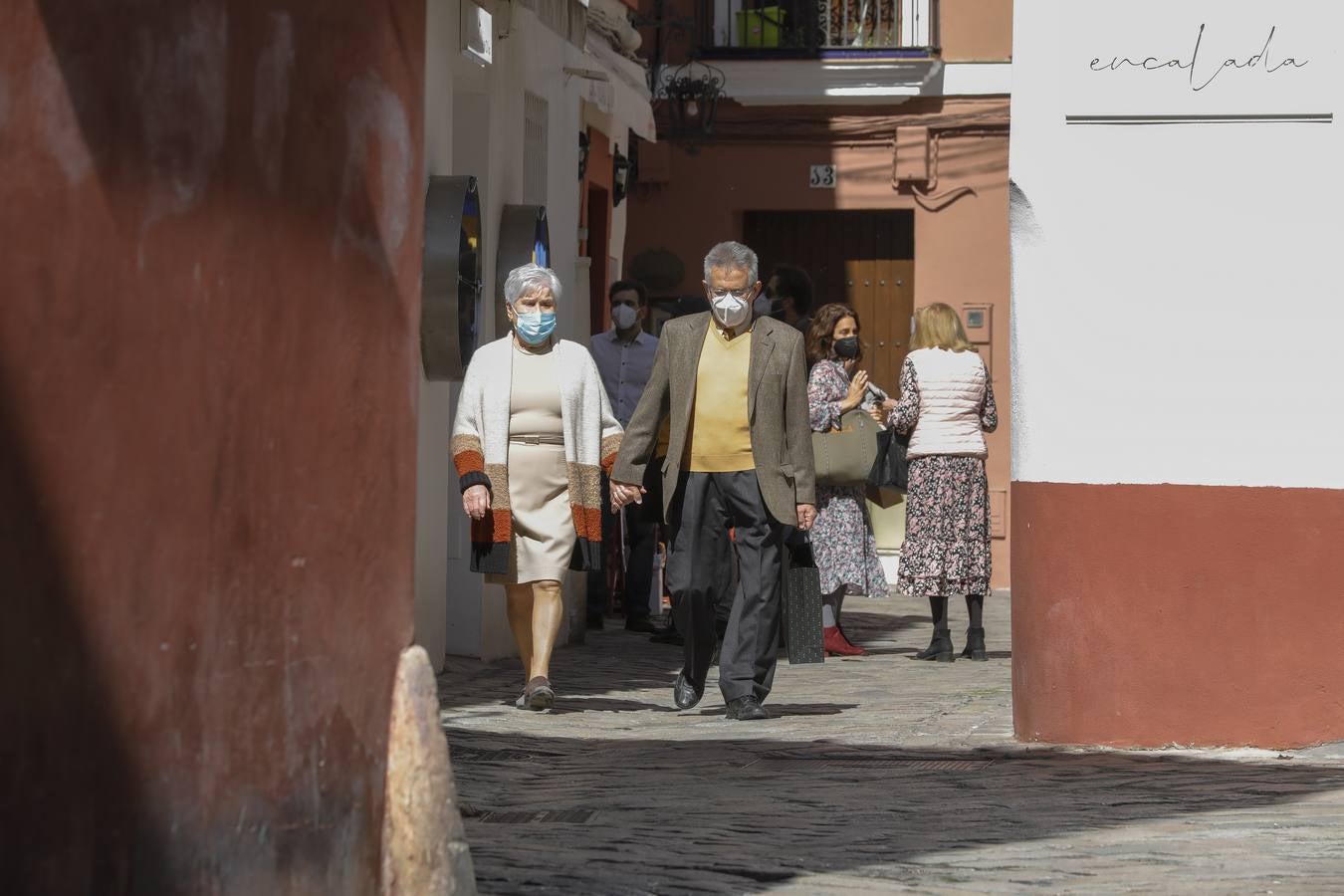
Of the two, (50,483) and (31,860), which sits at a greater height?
(50,483)

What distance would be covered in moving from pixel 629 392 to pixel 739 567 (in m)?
4.39

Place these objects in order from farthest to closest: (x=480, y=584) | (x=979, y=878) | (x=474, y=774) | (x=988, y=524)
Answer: (x=988, y=524)
(x=480, y=584)
(x=474, y=774)
(x=979, y=878)

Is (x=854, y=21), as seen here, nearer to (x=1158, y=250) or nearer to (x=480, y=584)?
(x=480, y=584)

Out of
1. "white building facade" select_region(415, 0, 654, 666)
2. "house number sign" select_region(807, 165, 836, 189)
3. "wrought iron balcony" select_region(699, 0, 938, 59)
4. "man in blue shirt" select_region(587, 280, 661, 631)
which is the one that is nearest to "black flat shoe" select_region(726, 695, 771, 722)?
"white building facade" select_region(415, 0, 654, 666)

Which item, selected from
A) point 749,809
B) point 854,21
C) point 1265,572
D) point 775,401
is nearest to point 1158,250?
point 1265,572

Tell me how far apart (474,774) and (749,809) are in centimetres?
126

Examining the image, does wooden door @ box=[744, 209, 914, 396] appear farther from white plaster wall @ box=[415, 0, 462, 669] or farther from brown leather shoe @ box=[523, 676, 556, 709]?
brown leather shoe @ box=[523, 676, 556, 709]

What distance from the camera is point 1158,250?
819 cm

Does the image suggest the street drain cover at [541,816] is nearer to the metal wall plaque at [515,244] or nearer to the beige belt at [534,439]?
the beige belt at [534,439]

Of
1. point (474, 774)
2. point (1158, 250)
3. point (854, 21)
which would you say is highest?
point (854, 21)

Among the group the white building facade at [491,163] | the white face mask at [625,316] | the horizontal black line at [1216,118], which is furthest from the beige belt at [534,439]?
the white face mask at [625,316]

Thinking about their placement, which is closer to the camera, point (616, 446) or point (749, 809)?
point (749, 809)

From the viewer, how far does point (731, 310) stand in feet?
31.3

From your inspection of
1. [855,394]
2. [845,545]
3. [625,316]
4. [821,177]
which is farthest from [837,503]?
[821,177]
